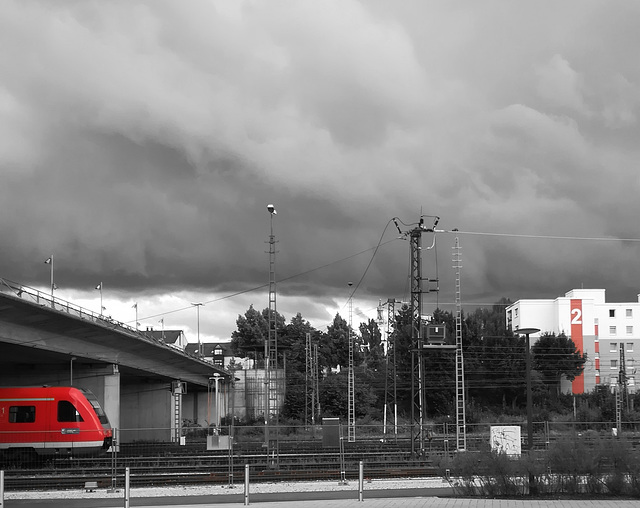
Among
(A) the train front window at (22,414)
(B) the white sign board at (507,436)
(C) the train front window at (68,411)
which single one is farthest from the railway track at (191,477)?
(A) the train front window at (22,414)

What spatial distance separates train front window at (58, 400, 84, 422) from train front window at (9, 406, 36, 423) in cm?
126

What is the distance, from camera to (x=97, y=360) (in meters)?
54.3

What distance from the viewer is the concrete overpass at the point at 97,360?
4241 centimetres

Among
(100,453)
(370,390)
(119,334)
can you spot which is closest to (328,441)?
(100,453)

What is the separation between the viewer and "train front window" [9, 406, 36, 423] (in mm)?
42500

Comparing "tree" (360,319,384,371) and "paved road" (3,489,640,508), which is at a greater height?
"tree" (360,319,384,371)

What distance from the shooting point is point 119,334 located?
54.2 metres

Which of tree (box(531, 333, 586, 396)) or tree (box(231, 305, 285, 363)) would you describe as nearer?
tree (box(531, 333, 586, 396))

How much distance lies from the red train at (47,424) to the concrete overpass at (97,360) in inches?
89.5

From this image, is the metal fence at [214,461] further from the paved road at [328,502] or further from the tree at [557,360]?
the tree at [557,360]

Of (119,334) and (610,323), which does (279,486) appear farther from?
(610,323)

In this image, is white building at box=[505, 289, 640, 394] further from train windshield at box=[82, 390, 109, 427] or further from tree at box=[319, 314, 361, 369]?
train windshield at box=[82, 390, 109, 427]

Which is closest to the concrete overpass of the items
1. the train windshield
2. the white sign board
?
the train windshield

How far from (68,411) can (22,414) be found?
2.23 m
